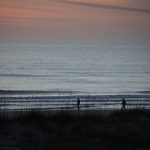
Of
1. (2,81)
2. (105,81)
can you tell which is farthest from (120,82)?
(2,81)

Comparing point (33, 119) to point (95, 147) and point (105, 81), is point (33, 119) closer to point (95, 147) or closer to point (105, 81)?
point (95, 147)

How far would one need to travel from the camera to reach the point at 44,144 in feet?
42.1

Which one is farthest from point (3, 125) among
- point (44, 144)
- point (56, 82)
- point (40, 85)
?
point (56, 82)

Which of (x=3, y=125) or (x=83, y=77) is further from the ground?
(x=83, y=77)

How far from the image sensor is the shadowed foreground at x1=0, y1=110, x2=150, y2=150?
43.1ft

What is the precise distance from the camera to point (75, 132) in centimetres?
1500

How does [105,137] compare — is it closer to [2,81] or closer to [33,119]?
[33,119]

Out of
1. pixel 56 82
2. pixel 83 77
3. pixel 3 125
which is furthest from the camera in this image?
pixel 83 77

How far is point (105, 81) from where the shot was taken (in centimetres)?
7038

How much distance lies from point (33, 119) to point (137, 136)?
148 inches

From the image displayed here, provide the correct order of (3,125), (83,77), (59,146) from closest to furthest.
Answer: (59,146), (3,125), (83,77)

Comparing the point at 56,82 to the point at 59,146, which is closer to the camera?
the point at 59,146

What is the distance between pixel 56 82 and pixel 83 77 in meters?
11.0

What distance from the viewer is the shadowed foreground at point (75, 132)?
13134 mm
